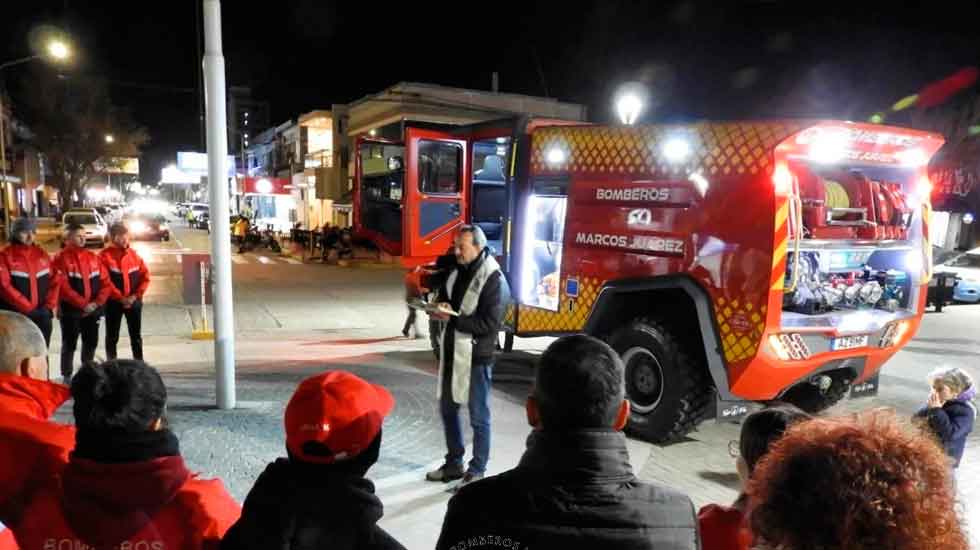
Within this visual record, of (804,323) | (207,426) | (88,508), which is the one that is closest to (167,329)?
(207,426)

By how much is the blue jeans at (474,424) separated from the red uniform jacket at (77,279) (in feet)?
14.6

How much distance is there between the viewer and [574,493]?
1.59m

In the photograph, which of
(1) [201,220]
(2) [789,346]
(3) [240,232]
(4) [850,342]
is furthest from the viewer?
(1) [201,220]

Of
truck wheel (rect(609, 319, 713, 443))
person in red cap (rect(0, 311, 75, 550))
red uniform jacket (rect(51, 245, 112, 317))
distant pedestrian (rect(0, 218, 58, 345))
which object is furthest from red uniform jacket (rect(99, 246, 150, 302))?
person in red cap (rect(0, 311, 75, 550))

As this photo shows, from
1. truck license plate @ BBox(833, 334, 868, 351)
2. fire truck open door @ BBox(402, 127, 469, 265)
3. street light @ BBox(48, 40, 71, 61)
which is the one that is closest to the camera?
truck license plate @ BBox(833, 334, 868, 351)

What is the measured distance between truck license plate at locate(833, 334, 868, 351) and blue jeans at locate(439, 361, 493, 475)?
2.85 meters

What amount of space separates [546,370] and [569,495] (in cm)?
35

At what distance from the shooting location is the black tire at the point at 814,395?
5875 millimetres

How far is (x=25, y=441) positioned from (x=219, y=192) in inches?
164

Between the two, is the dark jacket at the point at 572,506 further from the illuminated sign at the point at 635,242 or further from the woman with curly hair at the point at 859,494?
the illuminated sign at the point at 635,242

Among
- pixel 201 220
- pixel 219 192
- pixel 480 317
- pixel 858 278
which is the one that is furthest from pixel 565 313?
pixel 201 220

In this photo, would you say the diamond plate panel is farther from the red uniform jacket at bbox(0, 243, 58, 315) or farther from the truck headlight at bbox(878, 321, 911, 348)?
the red uniform jacket at bbox(0, 243, 58, 315)

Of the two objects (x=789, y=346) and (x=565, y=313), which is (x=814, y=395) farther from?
(x=565, y=313)

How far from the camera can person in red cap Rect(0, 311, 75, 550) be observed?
6.51 ft
